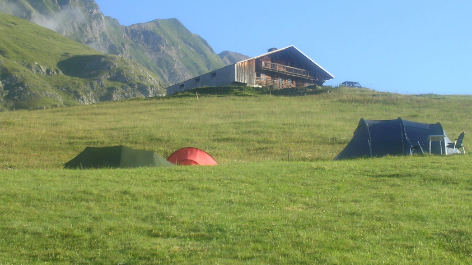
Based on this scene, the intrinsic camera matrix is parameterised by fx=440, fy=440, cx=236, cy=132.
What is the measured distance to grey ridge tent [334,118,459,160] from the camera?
20.9 meters

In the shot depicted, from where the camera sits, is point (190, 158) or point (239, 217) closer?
point (239, 217)

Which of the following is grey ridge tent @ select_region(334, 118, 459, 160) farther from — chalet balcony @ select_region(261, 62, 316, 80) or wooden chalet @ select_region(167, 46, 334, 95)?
chalet balcony @ select_region(261, 62, 316, 80)

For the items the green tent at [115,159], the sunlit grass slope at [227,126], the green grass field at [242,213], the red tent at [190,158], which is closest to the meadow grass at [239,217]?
the green grass field at [242,213]

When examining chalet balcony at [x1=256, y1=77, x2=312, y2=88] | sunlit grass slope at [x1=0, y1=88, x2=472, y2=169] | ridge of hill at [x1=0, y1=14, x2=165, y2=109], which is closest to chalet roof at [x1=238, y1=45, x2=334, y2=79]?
chalet balcony at [x1=256, y1=77, x2=312, y2=88]

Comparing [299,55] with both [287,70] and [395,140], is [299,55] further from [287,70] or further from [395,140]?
[395,140]

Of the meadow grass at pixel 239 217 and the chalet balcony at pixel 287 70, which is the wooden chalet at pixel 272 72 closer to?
the chalet balcony at pixel 287 70

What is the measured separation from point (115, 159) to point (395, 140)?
42.9 feet

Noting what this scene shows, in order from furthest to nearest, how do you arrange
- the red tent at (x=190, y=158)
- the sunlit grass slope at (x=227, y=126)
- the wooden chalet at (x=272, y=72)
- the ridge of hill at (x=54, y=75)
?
1. the ridge of hill at (x=54, y=75)
2. the wooden chalet at (x=272, y=72)
3. the sunlit grass slope at (x=227, y=126)
4. the red tent at (x=190, y=158)

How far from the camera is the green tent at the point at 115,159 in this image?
Answer: 59.1ft

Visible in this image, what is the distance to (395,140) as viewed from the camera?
2130cm

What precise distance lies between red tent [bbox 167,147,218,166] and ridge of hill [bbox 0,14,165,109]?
117 m

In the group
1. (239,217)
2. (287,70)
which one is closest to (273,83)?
(287,70)

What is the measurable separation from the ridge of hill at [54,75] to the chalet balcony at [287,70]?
8269 cm

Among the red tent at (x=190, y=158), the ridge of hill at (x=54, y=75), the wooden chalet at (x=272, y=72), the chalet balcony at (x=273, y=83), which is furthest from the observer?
the ridge of hill at (x=54, y=75)
